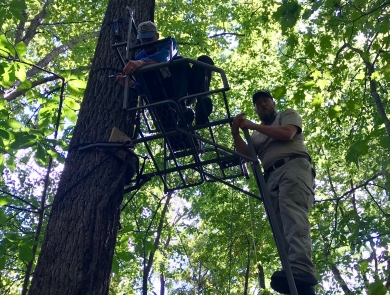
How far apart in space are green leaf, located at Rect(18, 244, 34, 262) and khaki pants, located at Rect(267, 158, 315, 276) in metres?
1.98

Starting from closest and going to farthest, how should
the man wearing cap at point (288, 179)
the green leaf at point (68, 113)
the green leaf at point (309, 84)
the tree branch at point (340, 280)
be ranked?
the man wearing cap at point (288, 179) → the green leaf at point (68, 113) → the green leaf at point (309, 84) → the tree branch at point (340, 280)

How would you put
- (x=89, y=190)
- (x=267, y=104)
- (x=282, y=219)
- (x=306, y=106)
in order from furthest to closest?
(x=306, y=106) → (x=267, y=104) → (x=282, y=219) → (x=89, y=190)

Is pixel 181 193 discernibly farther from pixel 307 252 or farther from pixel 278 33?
pixel 307 252

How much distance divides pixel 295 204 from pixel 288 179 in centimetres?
19

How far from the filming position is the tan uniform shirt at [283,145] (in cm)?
320

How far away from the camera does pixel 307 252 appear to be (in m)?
2.71

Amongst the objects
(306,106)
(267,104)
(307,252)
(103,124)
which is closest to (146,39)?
(103,124)

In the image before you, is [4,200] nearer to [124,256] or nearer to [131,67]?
[124,256]

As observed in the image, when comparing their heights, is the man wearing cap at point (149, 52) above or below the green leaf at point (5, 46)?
below

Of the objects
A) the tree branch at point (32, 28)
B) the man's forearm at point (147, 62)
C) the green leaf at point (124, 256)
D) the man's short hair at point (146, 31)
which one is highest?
the tree branch at point (32, 28)

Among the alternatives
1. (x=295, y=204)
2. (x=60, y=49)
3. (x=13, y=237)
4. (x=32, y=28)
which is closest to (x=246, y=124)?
(x=295, y=204)

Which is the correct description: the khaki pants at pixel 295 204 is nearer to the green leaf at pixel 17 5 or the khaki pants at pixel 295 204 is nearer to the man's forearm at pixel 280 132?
the man's forearm at pixel 280 132

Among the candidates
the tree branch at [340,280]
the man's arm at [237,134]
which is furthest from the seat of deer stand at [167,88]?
the tree branch at [340,280]

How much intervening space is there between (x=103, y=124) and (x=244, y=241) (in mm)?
7908
